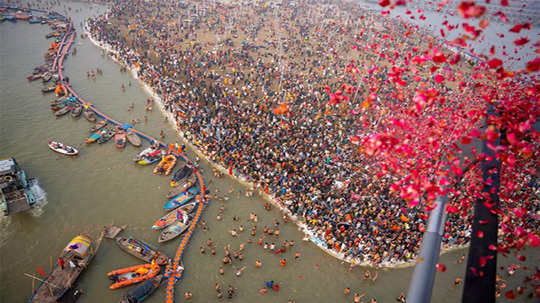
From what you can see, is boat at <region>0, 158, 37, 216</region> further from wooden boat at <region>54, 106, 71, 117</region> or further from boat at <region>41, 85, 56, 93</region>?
boat at <region>41, 85, 56, 93</region>

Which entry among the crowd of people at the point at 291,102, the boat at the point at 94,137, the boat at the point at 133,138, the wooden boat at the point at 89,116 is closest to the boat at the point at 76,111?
the wooden boat at the point at 89,116

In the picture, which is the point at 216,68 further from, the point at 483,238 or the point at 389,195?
the point at 483,238

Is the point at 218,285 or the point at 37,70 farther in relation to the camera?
the point at 37,70

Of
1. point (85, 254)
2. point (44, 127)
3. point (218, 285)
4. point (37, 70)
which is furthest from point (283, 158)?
point (37, 70)

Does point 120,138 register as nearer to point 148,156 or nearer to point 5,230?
point 148,156

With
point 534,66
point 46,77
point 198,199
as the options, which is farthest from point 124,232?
point 46,77

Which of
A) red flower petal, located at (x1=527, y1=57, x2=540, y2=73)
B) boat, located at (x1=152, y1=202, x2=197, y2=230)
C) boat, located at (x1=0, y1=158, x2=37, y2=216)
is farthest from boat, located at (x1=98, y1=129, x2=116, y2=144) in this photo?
red flower petal, located at (x1=527, y1=57, x2=540, y2=73)
